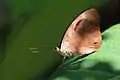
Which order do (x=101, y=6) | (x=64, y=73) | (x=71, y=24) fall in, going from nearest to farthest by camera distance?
(x=64, y=73) → (x=71, y=24) → (x=101, y=6)

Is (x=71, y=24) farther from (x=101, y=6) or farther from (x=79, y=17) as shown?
(x=101, y=6)

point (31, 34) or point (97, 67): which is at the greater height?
point (31, 34)

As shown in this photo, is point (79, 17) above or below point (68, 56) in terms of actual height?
above

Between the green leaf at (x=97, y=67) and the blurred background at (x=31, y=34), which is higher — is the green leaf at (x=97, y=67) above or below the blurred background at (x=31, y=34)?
below

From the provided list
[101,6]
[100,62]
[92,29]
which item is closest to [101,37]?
[92,29]

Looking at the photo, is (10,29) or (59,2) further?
(59,2)

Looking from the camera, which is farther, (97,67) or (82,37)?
(82,37)

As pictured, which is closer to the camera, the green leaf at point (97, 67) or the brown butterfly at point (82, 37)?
the green leaf at point (97, 67)
